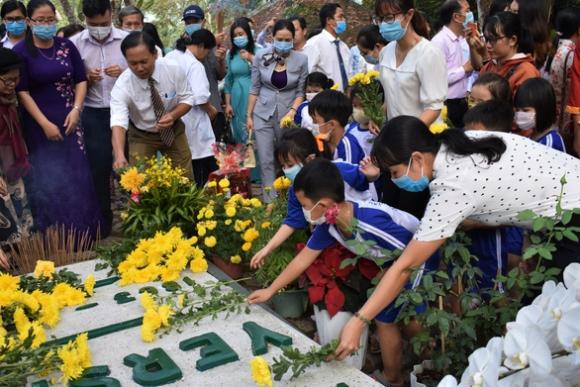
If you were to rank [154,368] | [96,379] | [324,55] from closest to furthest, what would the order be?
[96,379] < [154,368] < [324,55]

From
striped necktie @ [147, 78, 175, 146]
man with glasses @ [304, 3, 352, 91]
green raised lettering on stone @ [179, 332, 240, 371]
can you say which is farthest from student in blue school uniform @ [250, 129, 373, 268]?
man with glasses @ [304, 3, 352, 91]

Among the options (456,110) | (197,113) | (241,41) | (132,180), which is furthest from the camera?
(241,41)

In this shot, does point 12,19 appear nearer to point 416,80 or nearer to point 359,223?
point 416,80

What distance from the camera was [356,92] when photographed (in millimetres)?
3715

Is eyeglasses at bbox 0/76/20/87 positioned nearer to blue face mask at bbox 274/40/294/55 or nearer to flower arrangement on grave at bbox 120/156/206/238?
flower arrangement on grave at bbox 120/156/206/238

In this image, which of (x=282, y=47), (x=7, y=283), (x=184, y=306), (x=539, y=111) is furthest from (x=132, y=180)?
(x=539, y=111)

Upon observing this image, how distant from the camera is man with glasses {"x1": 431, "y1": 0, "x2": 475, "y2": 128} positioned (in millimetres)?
4930

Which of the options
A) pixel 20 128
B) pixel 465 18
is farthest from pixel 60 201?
pixel 465 18

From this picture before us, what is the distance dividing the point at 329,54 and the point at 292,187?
3.28 m

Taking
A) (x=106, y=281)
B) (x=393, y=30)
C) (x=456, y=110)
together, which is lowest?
(x=106, y=281)

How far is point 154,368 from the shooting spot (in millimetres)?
2326

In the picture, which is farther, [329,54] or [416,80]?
[329,54]

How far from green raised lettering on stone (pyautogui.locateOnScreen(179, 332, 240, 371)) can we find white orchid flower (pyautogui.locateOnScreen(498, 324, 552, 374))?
1.72 meters

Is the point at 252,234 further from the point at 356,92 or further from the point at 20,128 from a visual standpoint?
the point at 20,128
